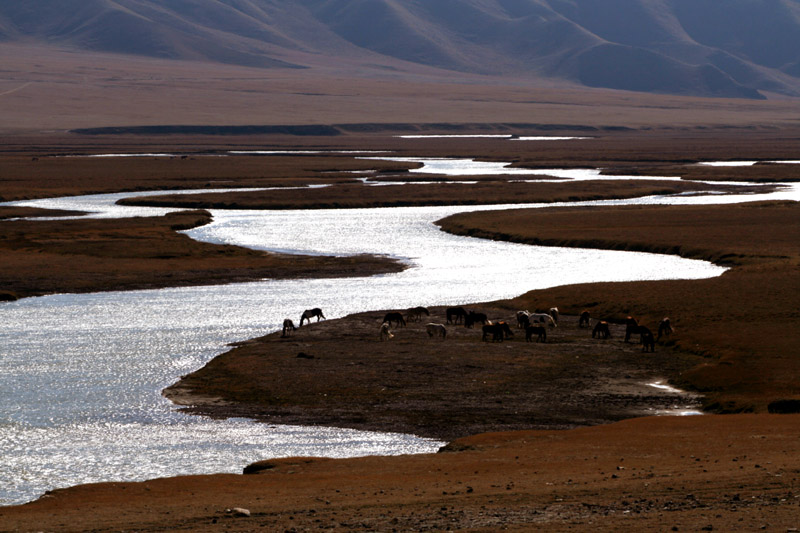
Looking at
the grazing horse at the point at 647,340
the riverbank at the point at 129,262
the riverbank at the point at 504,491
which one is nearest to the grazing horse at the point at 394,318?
the grazing horse at the point at 647,340

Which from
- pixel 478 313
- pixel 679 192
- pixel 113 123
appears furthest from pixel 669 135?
pixel 478 313

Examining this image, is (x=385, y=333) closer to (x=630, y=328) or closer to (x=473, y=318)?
(x=473, y=318)

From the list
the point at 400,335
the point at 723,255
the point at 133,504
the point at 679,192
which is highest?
the point at 679,192

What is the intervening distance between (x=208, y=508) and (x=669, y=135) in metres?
183

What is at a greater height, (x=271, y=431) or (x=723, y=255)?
(x=723, y=255)

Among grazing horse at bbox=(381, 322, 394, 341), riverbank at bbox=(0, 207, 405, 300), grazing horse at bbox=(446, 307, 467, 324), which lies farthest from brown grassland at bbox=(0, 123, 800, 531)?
grazing horse at bbox=(446, 307, 467, 324)

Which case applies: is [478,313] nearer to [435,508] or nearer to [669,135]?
[435,508]

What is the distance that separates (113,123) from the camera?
19800 cm

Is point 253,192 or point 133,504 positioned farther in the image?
point 253,192

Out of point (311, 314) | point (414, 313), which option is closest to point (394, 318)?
point (414, 313)

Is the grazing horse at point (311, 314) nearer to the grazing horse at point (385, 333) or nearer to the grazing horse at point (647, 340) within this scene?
the grazing horse at point (385, 333)

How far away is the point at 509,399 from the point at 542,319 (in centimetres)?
874

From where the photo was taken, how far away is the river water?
2142 cm

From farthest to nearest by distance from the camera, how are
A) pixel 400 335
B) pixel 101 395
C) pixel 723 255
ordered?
pixel 723 255, pixel 400 335, pixel 101 395
